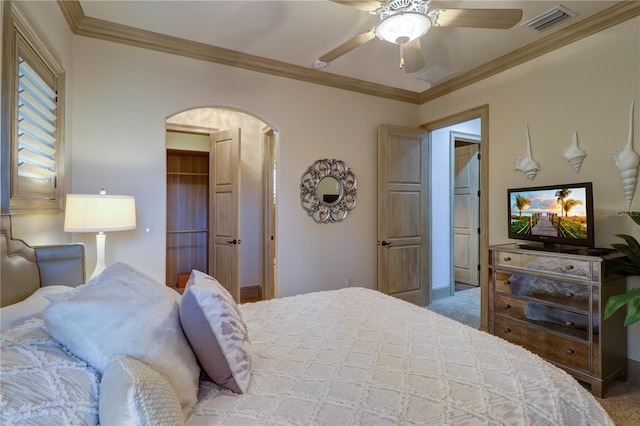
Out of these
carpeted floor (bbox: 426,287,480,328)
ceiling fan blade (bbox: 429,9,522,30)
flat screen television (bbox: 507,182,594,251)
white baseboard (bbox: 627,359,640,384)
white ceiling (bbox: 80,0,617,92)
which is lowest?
carpeted floor (bbox: 426,287,480,328)

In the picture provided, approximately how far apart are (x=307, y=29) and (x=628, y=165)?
281 centimetres

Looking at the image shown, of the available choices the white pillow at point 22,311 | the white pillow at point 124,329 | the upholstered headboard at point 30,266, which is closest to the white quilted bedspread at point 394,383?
the white pillow at point 124,329

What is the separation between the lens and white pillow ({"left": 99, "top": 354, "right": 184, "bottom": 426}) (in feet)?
2.37

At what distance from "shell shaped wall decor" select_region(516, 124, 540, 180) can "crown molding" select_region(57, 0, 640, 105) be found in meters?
0.87

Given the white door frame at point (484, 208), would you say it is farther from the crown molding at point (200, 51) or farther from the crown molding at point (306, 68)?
the crown molding at point (200, 51)

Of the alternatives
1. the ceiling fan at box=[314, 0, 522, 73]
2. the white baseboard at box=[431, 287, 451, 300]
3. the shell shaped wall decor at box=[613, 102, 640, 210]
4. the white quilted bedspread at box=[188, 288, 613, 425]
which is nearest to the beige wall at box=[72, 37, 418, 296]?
the white baseboard at box=[431, 287, 451, 300]

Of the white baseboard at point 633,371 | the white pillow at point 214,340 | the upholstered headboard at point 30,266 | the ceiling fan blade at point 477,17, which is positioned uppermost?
the ceiling fan blade at point 477,17

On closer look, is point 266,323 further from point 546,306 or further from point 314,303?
point 546,306

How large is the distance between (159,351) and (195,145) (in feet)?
15.1

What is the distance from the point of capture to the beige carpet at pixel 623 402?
2039mm

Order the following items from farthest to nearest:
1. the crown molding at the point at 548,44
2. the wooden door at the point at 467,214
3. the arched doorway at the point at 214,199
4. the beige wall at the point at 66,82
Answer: the wooden door at the point at 467,214 → the arched doorway at the point at 214,199 → the crown molding at the point at 548,44 → the beige wall at the point at 66,82

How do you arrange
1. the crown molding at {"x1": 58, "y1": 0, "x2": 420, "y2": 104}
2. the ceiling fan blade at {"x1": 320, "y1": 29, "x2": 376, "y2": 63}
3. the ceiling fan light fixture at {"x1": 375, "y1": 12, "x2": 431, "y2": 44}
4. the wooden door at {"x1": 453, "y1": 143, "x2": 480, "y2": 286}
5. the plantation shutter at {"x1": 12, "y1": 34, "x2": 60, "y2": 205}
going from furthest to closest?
the wooden door at {"x1": 453, "y1": 143, "x2": 480, "y2": 286} < the crown molding at {"x1": 58, "y1": 0, "x2": 420, "y2": 104} < the ceiling fan blade at {"x1": 320, "y1": 29, "x2": 376, "y2": 63} < the ceiling fan light fixture at {"x1": 375, "y1": 12, "x2": 431, "y2": 44} < the plantation shutter at {"x1": 12, "y1": 34, "x2": 60, "y2": 205}

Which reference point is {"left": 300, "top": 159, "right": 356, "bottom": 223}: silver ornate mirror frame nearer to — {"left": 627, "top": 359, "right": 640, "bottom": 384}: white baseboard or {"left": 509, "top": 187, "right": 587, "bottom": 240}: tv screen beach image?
{"left": 509, "top": 187, "right": 587, "bottom": 240}: tv screen beach image

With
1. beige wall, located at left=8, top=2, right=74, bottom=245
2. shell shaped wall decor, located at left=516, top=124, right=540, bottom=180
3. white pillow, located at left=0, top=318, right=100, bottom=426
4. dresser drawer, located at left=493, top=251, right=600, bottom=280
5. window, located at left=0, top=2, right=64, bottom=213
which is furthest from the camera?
shell shaped wall decor, located at left=516, top=124, right=540, bottom=180
